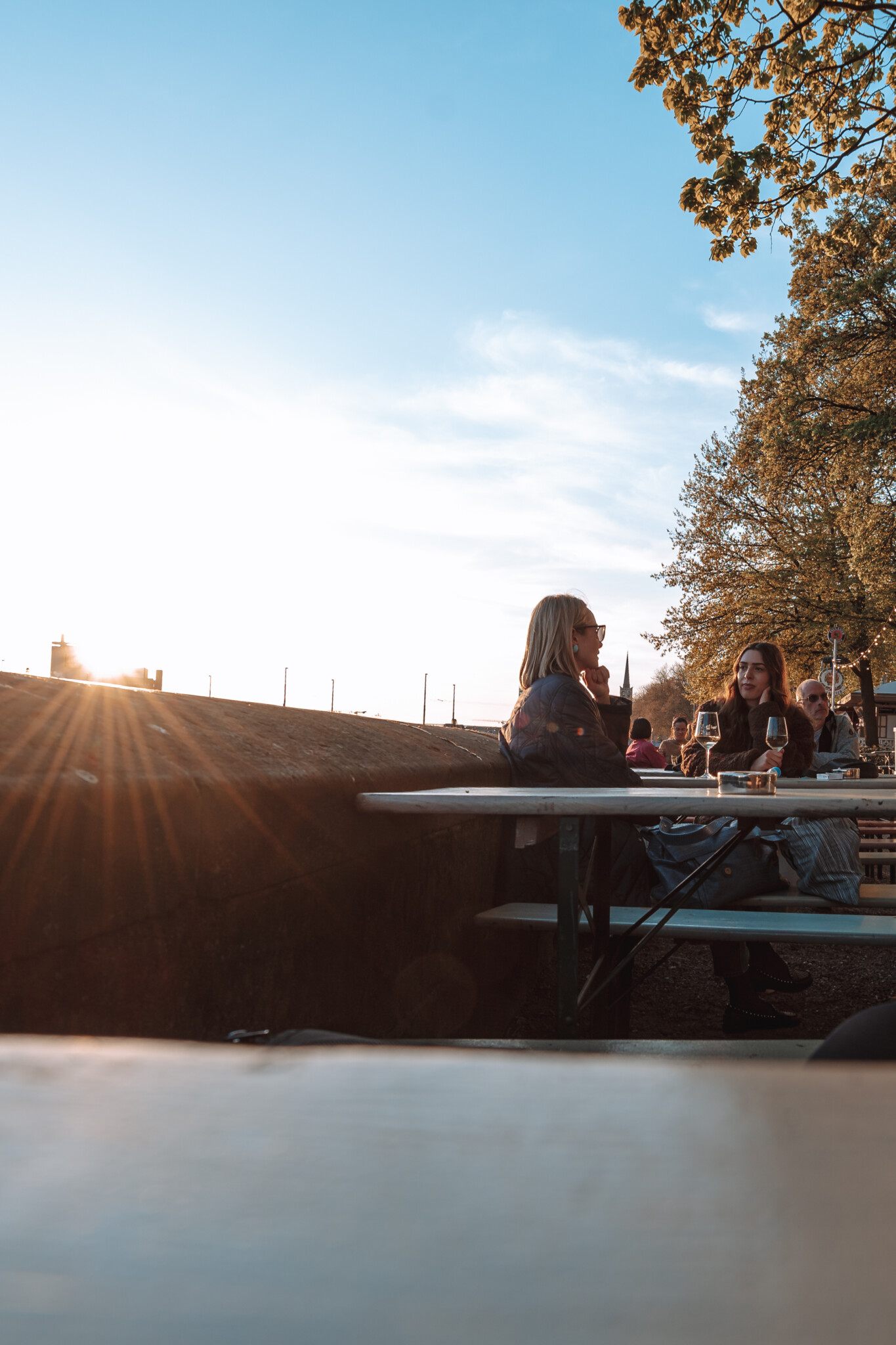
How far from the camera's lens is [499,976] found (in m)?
4.23

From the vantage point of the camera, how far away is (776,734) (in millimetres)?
4199

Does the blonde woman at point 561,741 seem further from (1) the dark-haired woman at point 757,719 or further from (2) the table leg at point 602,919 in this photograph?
(1) the dark-haired woman at point 757,719

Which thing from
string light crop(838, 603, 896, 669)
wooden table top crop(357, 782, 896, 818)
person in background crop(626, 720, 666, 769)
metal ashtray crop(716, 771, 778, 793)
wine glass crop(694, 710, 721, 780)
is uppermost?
string light crop(838, 603, 896, 669)

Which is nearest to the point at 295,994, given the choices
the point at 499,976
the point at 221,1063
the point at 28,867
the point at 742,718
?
the point at 28,867

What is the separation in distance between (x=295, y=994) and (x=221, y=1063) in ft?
5.27

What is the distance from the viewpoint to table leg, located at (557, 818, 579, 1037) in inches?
109

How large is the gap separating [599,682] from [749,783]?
2.82 metres

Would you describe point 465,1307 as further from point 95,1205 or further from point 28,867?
point 28,867

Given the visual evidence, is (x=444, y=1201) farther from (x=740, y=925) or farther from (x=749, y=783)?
(x=740, y=925)

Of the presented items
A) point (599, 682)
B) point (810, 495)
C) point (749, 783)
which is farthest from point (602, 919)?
point (810, 495)

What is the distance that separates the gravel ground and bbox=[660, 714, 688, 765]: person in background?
21.4ft

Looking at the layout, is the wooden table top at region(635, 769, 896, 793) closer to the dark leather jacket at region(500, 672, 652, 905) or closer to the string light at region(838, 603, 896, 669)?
the dark leather jacket at region(500, 672, 652, 905)

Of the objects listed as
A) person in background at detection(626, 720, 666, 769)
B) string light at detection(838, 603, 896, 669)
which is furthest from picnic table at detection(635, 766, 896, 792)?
string light at detection(838, 603, 896, 669)

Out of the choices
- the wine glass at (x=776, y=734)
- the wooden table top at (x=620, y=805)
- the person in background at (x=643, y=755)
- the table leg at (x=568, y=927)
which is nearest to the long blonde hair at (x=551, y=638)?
the wine glass at (x=776, y=734)
